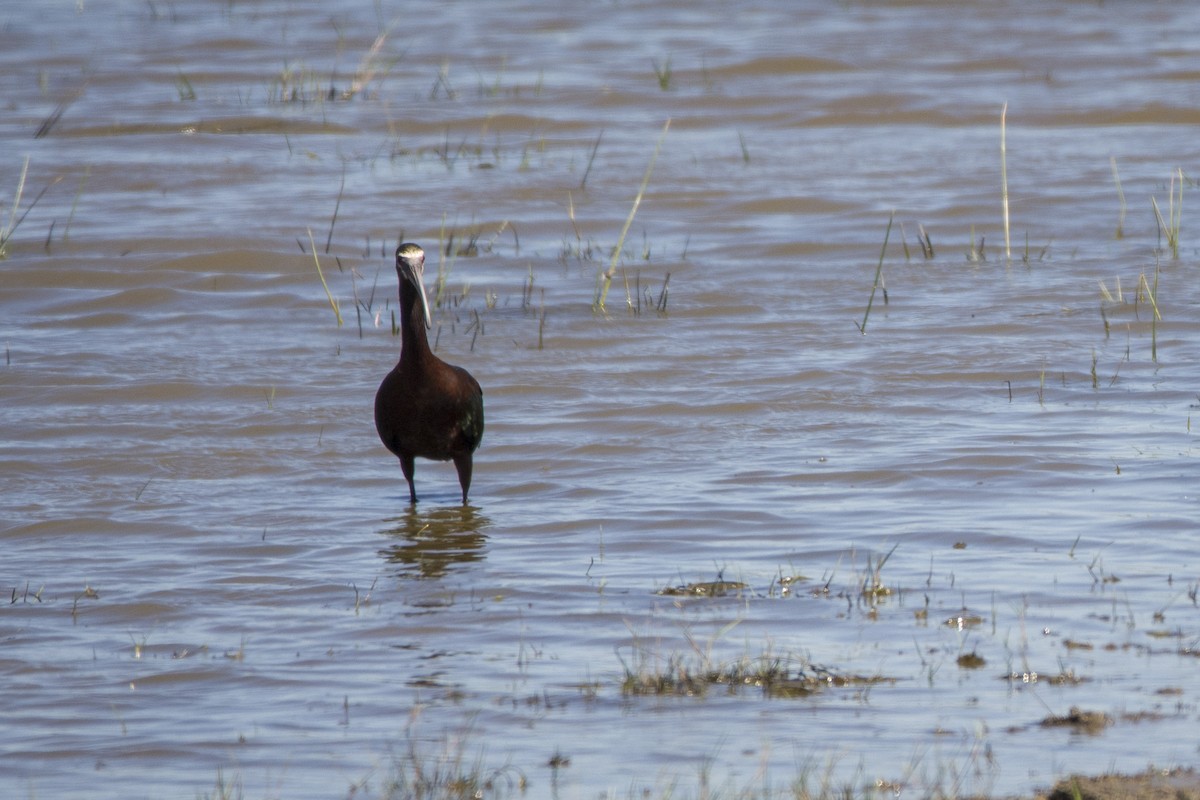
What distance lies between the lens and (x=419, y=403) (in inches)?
282

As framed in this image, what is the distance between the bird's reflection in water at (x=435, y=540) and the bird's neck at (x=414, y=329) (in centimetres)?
63

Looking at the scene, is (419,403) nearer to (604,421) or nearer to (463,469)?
(463,469)

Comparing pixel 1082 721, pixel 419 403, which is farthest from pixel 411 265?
pixel 1082 721

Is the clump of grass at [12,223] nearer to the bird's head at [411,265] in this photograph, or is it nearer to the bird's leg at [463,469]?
the bird's head at [411,265]

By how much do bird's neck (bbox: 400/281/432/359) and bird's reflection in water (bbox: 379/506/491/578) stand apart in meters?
0.63

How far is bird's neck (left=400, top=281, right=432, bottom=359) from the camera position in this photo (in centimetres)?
718

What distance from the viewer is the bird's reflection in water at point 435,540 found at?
6398 millimetres

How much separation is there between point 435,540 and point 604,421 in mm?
1800

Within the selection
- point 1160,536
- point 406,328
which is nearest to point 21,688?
point 406,328

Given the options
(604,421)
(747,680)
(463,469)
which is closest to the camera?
(747,680)

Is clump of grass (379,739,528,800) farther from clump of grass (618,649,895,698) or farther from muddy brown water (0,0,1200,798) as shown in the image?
clump of grass (618,649,895,698)

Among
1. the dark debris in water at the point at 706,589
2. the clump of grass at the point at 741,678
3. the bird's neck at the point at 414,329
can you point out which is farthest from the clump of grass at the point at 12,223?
the clump of grass at the point at 741,678

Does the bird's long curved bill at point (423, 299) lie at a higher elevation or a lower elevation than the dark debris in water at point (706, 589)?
higher

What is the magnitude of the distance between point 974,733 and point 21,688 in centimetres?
260
